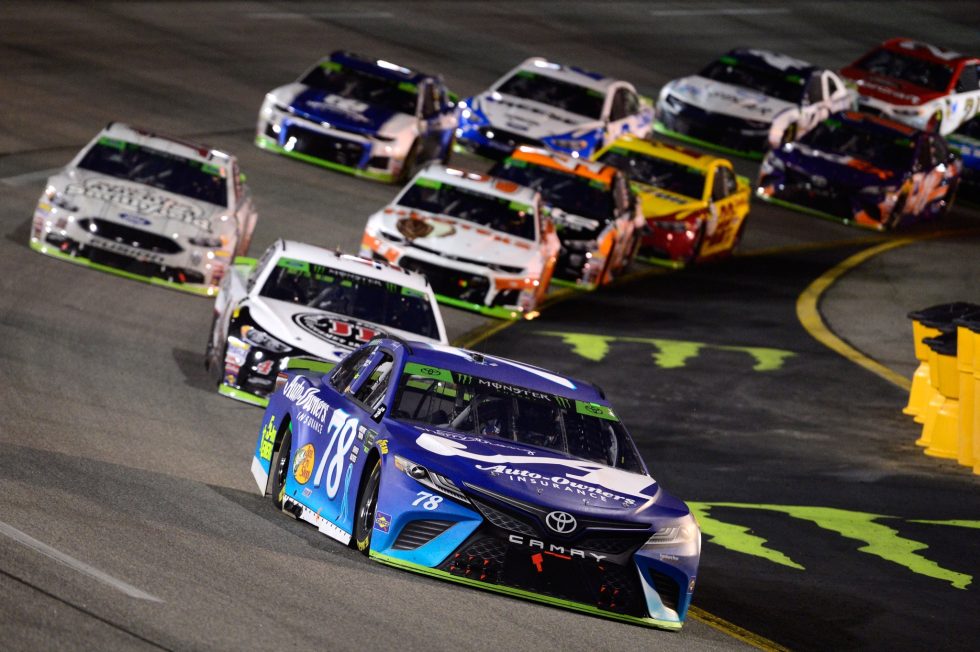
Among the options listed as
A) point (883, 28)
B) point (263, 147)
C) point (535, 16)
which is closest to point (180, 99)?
point (263, 147)

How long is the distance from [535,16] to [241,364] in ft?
99.7

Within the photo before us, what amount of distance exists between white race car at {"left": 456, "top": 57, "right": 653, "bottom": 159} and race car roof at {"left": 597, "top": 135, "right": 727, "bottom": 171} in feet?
6.28

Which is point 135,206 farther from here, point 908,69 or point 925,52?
point 925,52

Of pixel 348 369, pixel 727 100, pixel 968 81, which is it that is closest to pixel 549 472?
pixel 348 369

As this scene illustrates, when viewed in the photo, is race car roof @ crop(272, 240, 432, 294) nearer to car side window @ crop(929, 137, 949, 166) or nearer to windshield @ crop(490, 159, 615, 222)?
windshield @ crop(490, 159, 615, 222)

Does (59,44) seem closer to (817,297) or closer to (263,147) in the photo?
(263,147)

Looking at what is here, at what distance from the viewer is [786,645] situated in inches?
406

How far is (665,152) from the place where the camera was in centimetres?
2667

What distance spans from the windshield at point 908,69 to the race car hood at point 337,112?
1256cm

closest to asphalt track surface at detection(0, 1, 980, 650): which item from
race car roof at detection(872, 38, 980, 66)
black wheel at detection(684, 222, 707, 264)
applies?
black wheel at detection(684, 222, 707, 264)

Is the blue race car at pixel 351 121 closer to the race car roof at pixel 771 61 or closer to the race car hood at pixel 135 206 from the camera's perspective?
the race car hood at pixel 135 206

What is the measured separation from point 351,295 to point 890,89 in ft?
69.9

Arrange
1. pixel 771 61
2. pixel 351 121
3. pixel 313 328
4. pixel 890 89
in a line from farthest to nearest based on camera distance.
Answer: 1. pixel 890 89
2. pixel 771 61
3. pixel 351 121
4. pixel 313 328

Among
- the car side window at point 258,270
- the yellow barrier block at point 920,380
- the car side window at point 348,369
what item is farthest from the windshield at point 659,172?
the car side window at point 348,369
